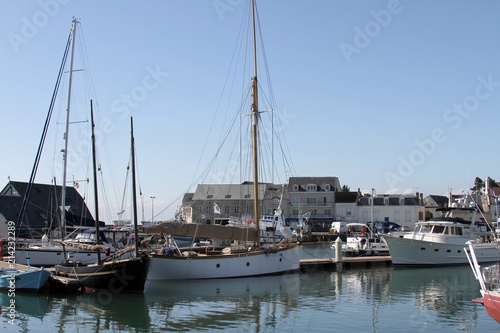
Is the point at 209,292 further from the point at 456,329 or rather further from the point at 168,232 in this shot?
the point at 456,329

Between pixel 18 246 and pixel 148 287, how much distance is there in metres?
13.2

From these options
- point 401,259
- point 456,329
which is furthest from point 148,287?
point 401,259

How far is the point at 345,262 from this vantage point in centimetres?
4062

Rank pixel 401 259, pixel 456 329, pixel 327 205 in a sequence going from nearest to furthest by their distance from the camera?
pixel 456 329 → pixel 401 259 → pixel 327 205

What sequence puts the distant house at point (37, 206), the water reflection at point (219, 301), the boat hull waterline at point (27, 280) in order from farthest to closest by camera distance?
the distant house at point (37, 206)
the boat hull waterline at point (27, 280)
the water reflection at point (219, 301)

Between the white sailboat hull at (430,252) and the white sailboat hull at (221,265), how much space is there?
10175 millimetres

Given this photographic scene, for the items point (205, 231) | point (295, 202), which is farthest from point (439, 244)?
point (295, 202)

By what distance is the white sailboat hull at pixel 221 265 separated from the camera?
1256 inches

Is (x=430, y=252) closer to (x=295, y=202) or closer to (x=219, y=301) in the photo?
(x=219, y=301)

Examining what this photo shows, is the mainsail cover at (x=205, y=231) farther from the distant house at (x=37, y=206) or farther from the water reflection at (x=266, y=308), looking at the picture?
the distant house at (x=37, y=206)

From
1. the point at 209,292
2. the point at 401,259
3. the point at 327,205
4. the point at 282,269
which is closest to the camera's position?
the point at 209,292

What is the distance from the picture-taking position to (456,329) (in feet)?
67.8

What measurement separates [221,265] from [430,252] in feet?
60.2

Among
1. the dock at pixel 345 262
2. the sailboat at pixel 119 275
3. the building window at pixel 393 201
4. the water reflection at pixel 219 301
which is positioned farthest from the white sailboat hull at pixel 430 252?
the building window at pixel 393 201
